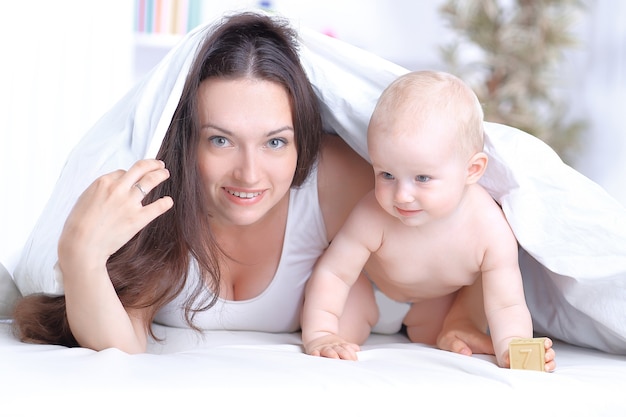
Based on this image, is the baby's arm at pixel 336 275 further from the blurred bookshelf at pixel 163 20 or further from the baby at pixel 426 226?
the blurred bookshelf at pixel 163 20

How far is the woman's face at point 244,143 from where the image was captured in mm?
1545

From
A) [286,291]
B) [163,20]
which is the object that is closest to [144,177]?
[286,291]

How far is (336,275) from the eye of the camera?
5.32ft

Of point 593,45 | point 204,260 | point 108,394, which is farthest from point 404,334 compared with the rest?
point 593,45

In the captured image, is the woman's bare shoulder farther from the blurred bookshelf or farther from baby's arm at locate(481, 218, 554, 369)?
the blurred bookshelf

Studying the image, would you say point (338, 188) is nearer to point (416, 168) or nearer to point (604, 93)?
point (416, 168)

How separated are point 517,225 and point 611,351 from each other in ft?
1.07

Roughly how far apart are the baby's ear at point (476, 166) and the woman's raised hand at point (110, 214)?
21.0 inches

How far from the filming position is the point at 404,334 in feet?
6.16

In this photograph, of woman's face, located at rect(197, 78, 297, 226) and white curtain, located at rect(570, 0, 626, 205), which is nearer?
woman's face, located at rect(197, 78, 297, 226)

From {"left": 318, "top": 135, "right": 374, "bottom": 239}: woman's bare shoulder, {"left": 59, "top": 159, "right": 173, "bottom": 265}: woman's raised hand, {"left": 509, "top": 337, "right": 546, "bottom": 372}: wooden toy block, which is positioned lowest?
{"left": 509, "top": 337, "right": 546, "bottom": 372}: wooden toy block

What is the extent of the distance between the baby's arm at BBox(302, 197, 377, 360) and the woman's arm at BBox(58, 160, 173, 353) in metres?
0.38

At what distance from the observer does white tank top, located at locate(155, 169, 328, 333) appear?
5.68 ft

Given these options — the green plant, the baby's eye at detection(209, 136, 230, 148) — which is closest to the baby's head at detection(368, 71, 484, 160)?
the baby's eye at detection(209, 136, 230, 148)
